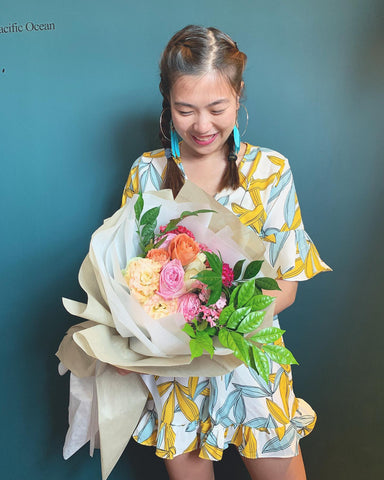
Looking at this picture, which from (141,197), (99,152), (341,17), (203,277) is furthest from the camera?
(99,152)

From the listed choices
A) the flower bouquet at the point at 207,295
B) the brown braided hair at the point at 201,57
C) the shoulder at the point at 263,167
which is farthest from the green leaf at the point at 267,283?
the brown braided hair at the point at 201,57

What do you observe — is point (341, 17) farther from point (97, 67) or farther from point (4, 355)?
point (4, 355)

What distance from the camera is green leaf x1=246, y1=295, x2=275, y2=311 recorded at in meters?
0.85

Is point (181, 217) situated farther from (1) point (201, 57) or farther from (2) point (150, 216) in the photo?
(1) point (201, 57)

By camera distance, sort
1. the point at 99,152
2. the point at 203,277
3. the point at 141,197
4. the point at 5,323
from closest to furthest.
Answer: the point at 203,277 → the point at 141,197 → the point at 99,152 → the point at 5,323

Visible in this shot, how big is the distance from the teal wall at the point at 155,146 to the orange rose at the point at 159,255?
25.7 inches

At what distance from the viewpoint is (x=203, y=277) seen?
831 millimetres

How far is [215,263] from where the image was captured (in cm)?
85

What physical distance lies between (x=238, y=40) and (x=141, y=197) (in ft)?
2.28

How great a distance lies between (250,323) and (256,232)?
1.20ft

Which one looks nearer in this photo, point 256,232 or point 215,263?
point 215,263

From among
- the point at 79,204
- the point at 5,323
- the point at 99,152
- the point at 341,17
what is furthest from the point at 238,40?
the point at 5,323

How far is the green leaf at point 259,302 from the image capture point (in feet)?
2.81

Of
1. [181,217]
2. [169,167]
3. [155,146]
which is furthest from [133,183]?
[181,217]
